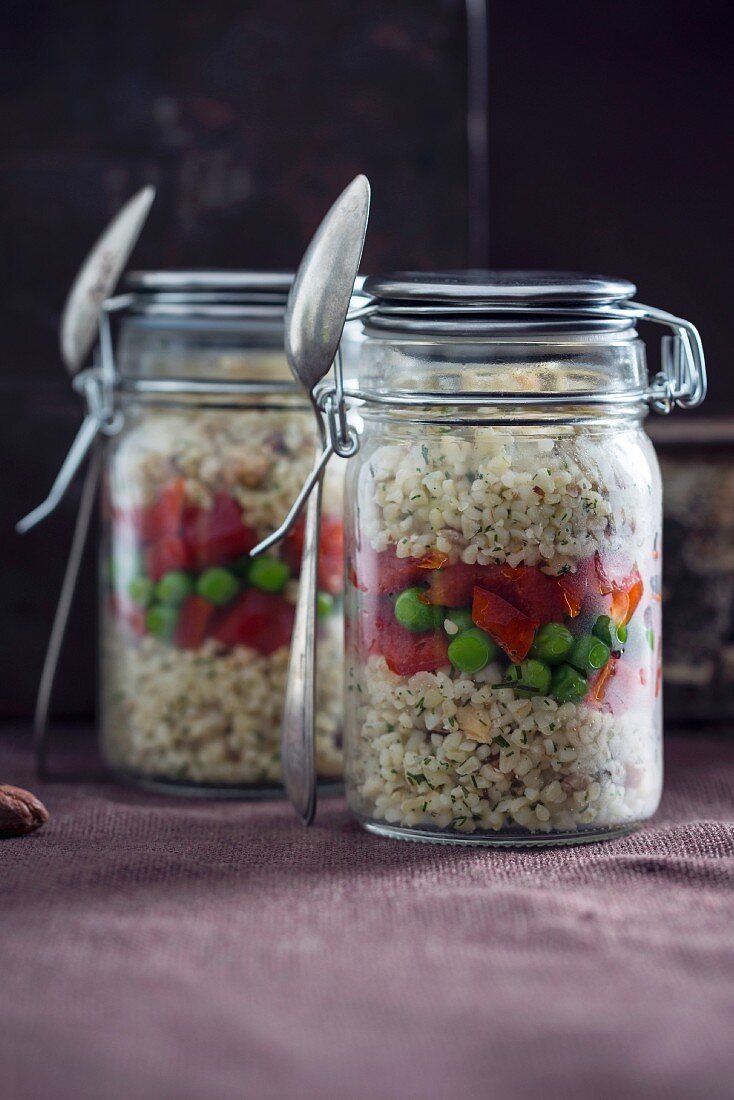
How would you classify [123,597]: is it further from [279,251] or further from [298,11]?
[298,11]

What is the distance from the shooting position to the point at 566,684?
777 millimetres

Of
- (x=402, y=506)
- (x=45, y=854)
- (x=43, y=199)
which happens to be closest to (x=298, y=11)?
(x=43, y=199)

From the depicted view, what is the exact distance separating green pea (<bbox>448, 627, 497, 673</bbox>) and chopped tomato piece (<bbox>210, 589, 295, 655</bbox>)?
0.16m

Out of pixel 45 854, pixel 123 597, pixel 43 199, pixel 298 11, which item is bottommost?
pixel 45 854

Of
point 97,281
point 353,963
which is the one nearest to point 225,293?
point 97,281

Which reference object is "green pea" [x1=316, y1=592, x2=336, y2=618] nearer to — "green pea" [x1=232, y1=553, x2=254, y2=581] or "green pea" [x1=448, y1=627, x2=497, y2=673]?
"green pea" [x1=232, y1=553, x2=254, y2=581]

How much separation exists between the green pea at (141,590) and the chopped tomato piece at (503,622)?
9.9 inches

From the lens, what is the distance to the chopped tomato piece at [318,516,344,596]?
2.99ft

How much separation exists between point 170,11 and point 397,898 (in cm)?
69

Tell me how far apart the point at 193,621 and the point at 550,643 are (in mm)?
247

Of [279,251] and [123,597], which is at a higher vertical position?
[279,251]

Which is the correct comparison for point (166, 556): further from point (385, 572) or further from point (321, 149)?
point (321, 149)

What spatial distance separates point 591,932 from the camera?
66 centimetres

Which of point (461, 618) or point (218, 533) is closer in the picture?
point (461, 618)
